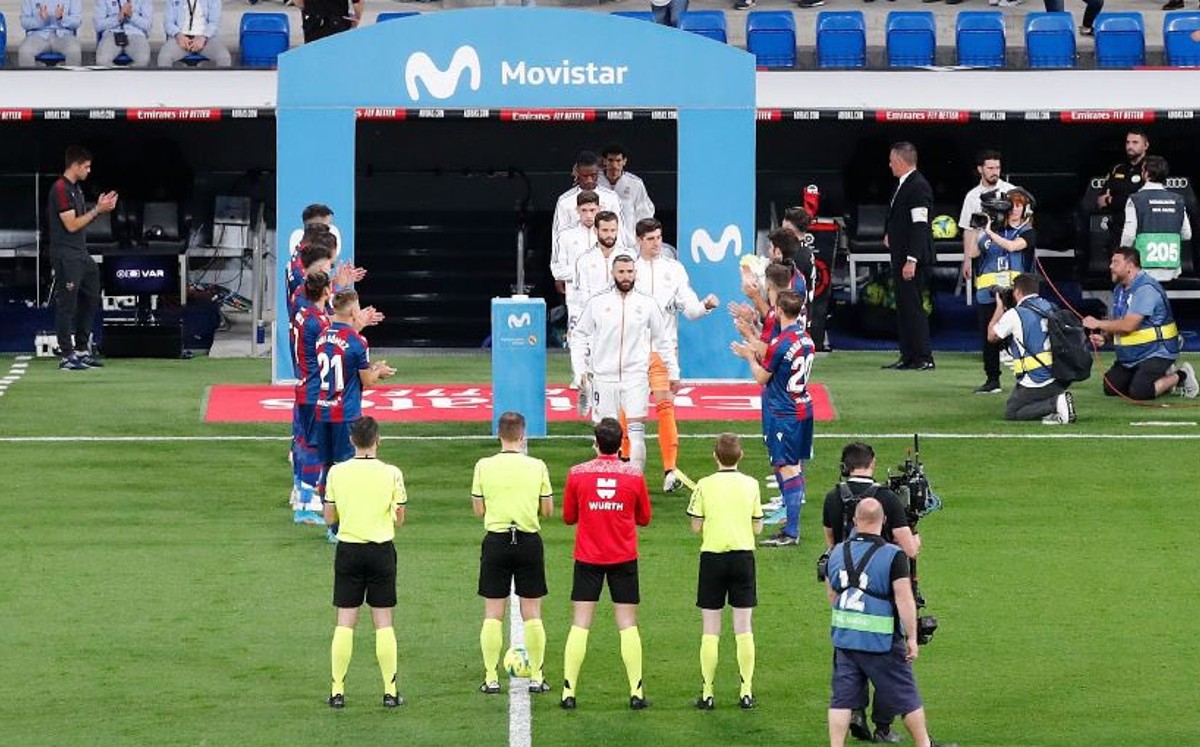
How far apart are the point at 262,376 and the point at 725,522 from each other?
12.5m

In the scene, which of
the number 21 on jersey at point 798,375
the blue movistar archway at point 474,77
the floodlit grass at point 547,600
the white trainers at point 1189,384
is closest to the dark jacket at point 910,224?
the blue movistar archway at point 474,77

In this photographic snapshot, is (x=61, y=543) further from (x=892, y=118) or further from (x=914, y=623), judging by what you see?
(x=892, y=118)

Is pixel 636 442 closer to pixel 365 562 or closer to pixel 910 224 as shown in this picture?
pixel 365 562

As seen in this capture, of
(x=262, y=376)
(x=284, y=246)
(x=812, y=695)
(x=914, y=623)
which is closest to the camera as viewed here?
(x=914, y=623)

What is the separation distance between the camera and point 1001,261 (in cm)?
2172

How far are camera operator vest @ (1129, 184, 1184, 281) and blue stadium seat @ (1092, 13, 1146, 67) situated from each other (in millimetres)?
5698

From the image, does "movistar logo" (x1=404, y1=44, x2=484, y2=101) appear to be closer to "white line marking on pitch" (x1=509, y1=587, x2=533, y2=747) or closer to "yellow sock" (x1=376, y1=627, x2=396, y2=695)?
"white line marking on pitch" (x1=509, y1=587, x2=533, y2=747)

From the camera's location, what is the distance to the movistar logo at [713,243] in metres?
22.3

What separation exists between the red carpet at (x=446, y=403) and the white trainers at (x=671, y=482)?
3.23 m

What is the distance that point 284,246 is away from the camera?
21.7 metres

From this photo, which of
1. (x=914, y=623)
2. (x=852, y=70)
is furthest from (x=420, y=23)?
(x=914, y=623)

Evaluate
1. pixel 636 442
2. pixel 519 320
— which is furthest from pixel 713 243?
pixel 636 442

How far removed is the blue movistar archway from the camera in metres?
21.8

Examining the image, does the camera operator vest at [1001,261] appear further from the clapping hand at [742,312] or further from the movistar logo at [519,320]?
the clapping hand at [742,312]
